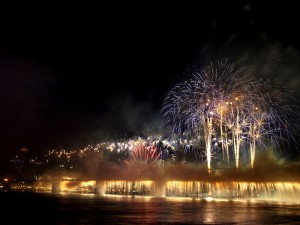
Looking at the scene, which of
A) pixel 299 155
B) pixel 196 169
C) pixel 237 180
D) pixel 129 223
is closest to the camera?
pixel 129 223

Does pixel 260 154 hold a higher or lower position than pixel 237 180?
higher

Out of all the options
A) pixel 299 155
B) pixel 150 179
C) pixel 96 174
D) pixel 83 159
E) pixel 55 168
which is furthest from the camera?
pixel 55 168

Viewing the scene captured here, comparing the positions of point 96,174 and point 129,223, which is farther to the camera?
point 96,174

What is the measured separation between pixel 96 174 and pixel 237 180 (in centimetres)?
4897

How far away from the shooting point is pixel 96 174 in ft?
367

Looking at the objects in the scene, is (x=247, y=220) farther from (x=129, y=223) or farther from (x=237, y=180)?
(x=237, y=180)

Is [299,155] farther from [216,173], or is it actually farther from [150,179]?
[150,179]

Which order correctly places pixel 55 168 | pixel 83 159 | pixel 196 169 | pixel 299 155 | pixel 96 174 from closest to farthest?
pixel 196 169
pixel 299 155
pixel 96 174
pixel 83 159
pixel 55 168

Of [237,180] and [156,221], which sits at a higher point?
[237,180]

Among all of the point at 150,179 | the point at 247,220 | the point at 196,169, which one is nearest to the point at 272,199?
the point at 196,169

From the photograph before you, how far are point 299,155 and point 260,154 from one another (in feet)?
39.6

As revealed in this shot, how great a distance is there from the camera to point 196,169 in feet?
271

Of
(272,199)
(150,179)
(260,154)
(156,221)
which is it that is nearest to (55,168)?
(150,179)

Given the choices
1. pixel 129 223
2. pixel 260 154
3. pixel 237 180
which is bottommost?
pixel 129 223
